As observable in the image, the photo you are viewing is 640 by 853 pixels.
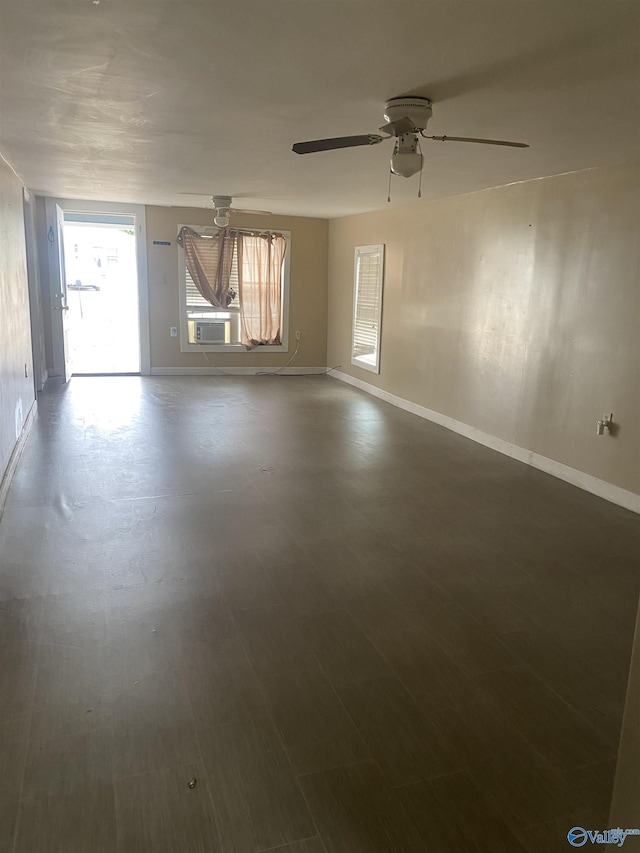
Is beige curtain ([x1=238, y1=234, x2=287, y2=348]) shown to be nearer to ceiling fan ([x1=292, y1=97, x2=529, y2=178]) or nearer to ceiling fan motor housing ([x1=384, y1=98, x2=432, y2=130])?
ceiling fan ([x1=292, y1=97, x2=529, y2=178])

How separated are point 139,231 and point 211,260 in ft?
3.31

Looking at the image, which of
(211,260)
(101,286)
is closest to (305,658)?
(211,260)

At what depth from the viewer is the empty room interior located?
176 cm

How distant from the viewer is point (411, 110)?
281 centimetres

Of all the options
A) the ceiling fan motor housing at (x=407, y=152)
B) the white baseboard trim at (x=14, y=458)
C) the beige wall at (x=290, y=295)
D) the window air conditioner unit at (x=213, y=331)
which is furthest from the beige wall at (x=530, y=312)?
the white baseboard trim at (x=14, y=458)

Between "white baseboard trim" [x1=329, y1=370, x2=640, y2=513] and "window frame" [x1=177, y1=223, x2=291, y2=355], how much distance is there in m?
2.22

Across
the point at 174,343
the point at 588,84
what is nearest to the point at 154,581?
the point at 588,84

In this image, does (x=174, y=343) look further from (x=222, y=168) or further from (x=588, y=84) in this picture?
(x=588, y=84)

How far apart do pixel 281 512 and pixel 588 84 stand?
8.91 ft

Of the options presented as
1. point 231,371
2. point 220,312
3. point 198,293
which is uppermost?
point 198,293

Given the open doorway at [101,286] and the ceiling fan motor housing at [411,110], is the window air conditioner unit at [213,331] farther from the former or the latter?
the ceiling fan motor housing at [411,110]

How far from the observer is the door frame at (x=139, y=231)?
7.55 meters

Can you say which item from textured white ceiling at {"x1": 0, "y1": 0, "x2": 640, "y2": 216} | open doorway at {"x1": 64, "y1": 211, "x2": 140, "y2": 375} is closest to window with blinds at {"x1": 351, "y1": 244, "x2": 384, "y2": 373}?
textured white ceiling at {"x1": 0, "y1": 0, "x2": 640, "y2": 216}

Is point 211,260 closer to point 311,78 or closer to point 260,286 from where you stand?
point 260,286
